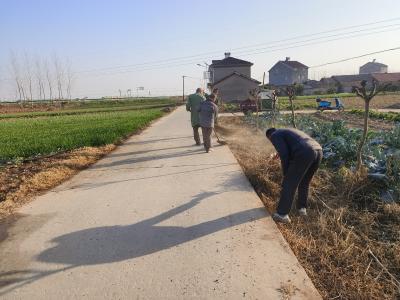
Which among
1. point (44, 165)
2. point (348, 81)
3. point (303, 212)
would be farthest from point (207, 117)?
point (348, 81)

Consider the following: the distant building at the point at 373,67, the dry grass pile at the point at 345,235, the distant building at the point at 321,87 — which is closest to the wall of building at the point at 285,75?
the distant building at the point at 321,87

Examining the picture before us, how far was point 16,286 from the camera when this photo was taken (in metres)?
3.84

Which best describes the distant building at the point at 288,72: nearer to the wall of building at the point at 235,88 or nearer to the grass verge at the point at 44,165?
the wall of building at the point at 235,88

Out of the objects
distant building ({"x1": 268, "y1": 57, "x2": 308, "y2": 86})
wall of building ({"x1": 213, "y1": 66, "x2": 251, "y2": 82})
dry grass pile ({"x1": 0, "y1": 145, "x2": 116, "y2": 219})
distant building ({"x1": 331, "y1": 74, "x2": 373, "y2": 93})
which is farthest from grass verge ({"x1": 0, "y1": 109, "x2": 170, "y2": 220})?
distant building ({"x1": 268, "y1": 57, "x2": 308, "y2": 86})

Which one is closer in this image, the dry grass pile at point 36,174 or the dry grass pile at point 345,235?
the dry grass pile at point 345,235

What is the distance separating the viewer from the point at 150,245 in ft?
15.4

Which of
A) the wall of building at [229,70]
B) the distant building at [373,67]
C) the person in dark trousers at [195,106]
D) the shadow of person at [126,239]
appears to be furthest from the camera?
the distant building at [373,67]

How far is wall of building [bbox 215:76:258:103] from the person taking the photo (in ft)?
180

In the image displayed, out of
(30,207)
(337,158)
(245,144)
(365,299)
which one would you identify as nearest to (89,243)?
(30,207)

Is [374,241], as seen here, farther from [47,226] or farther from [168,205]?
[47,226]

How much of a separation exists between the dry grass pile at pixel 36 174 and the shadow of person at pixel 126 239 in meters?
1.72

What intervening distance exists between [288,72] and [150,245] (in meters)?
99.3

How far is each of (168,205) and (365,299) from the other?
3.38 m

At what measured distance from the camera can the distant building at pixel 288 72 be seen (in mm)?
98625
